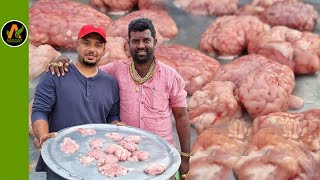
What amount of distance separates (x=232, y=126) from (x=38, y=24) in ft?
8.18

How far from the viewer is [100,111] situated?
105 inches

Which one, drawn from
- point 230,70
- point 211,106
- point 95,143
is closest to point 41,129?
point 95,143

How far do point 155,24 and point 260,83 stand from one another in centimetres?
181

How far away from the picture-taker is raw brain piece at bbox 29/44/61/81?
188 inches

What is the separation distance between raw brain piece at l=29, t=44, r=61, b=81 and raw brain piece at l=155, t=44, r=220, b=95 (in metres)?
1.07

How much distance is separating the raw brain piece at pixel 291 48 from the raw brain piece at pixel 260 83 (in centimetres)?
38

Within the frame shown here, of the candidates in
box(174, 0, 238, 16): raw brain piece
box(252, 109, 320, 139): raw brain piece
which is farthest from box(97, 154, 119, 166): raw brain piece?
→ box(174, 0, 238, 16): raw brain piece

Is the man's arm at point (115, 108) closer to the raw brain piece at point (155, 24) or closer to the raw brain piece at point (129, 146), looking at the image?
the raw brain piece at point (129, 146)

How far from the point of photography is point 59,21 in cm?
552

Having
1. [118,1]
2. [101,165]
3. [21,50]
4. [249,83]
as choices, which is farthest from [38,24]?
[101,165]

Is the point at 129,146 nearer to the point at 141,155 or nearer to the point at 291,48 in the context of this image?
the point at 141,155

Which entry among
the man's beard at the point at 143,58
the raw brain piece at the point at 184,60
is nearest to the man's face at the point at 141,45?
the man's beard at the point at 143,58

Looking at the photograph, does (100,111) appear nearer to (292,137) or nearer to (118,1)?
(292,137)

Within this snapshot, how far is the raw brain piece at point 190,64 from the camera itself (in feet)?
15.6
